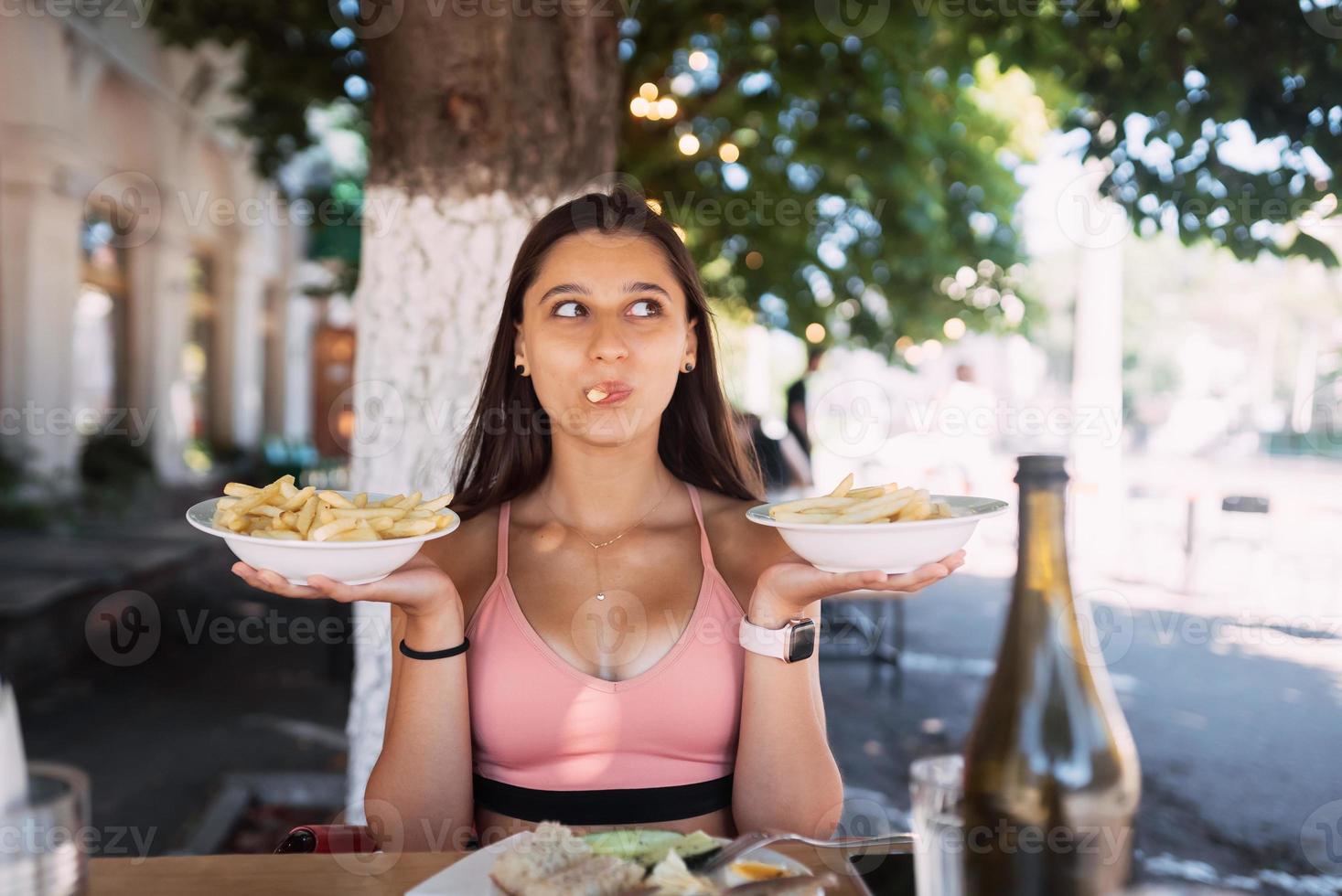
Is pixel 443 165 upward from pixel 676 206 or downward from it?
downward

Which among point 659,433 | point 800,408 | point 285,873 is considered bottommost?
point 285,873

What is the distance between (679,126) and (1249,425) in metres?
30.6

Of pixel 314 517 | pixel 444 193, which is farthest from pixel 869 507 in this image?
pixel 444 193

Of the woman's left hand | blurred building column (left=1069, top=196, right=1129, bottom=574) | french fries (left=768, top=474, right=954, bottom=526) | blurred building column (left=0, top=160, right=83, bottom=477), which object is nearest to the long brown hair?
the woman's left hand

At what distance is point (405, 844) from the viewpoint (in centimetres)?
→ 195

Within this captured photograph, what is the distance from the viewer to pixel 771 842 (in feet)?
4.28

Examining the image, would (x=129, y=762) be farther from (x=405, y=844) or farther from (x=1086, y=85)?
(x=1086, y=85)

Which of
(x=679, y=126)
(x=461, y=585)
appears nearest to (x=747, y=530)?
(x=461, y=585)

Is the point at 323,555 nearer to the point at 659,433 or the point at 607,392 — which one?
the point at 607,392

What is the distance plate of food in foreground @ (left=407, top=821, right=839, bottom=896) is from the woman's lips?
39.1 inches

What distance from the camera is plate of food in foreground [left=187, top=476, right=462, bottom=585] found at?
141cm

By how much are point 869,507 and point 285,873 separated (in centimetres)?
100

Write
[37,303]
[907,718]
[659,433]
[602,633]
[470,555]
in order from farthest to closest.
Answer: [37,303], [907,718], [659,433], [470,555], [602,633]

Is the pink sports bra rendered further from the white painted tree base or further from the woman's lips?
the white painted tree base
